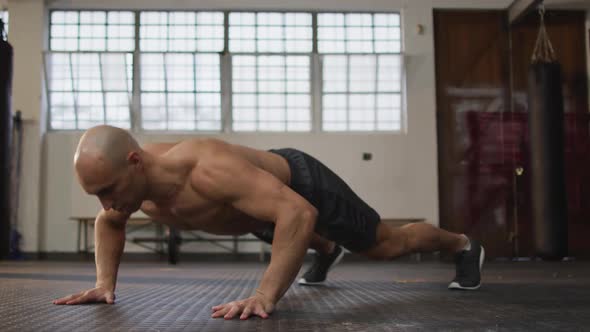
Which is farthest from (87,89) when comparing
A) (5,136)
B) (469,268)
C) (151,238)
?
(469,268)

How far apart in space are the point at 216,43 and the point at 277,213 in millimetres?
7389

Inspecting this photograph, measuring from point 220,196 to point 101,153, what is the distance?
339mm

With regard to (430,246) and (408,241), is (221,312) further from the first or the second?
(430,246)

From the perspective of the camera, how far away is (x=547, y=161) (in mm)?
5590

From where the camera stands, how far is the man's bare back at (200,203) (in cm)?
180

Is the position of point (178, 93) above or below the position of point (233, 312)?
above

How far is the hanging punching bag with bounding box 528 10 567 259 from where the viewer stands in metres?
5.53

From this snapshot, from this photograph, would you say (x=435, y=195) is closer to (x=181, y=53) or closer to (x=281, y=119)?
(x=281, y=119)

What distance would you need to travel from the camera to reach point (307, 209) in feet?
5.67

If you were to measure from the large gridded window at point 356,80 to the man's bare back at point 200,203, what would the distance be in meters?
6.73

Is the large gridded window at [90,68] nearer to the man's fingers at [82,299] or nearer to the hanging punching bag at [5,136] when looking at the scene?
the hanging punching bag at [5,136]

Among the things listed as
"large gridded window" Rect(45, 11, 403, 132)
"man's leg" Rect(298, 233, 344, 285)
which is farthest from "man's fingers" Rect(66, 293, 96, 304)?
"large gridded window" Rect(45, 11, 403, 132)

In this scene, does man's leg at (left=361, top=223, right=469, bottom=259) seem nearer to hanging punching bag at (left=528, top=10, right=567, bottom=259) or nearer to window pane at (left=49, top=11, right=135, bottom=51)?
hanging punching bag at (left=528, top=10, right=567, bottom=259)

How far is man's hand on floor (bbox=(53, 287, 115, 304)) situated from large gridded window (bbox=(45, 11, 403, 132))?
662 cm
